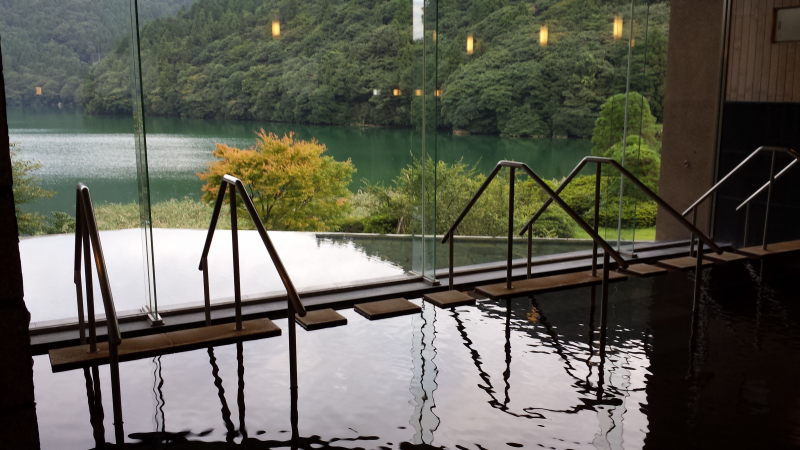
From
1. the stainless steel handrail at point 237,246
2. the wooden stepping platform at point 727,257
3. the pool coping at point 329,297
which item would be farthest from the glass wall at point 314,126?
the wooden stepping platform at point 727,257

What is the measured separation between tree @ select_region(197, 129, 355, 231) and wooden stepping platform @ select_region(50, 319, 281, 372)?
1288mm

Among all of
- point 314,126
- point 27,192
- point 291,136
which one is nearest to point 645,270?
point 314,126

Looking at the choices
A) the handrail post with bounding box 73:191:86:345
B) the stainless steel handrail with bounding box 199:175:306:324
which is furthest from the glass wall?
the stainless steel handrail with bounding box 199:175:306:324

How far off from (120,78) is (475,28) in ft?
9.51

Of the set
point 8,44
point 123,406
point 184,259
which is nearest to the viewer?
point 123,406

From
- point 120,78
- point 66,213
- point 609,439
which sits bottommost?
point 609,439

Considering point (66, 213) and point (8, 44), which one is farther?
point (66, 213)

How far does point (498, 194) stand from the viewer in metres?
6.69

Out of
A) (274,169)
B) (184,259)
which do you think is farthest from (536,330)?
(184,259)

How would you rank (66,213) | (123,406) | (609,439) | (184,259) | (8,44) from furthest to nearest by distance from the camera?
(184,259) → (66,213) → (8,44) → (123,406) → (609,439)

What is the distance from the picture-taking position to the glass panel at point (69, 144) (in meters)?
4.89

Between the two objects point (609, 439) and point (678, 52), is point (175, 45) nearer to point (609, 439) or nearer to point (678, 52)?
point (609, 439)

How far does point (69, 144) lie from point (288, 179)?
1.53 meters

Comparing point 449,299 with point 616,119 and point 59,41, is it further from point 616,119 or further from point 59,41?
point 59,41
